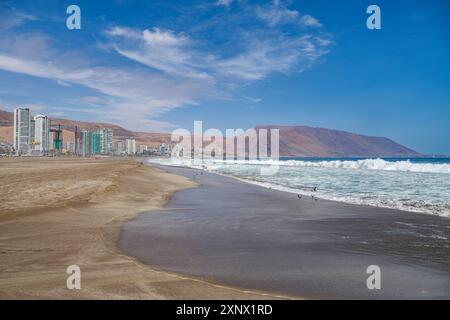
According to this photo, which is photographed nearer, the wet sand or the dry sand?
the dry sand

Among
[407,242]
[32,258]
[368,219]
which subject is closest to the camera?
[32,258]

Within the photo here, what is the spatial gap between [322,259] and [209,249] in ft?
7.17

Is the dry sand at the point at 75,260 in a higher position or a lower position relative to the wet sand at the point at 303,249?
higher

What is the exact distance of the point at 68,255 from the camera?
6082mm

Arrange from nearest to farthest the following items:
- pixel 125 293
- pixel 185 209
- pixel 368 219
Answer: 1. pixel 125 293
2. pixel 368 219
3. pixel 185 209

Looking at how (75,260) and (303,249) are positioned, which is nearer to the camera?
(75,260)

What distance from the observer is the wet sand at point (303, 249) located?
491 centimetres

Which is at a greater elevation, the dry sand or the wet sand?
the dry sand

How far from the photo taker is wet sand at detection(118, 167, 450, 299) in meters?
4.91

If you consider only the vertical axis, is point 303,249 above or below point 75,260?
below

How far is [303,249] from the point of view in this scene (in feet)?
23.1

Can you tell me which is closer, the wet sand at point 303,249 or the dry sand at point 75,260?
the dry sand at point 75,260
